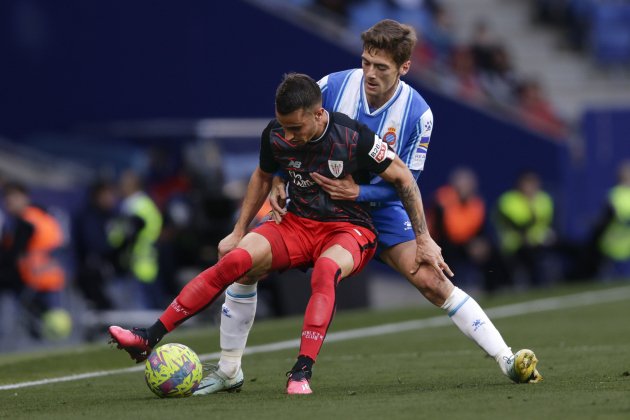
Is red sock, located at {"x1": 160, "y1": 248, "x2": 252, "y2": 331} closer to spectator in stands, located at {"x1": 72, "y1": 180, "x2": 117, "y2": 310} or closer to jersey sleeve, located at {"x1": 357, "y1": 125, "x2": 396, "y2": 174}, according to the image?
jersey sleeve, located at {"x1": 357, "y1": 125, "x2": 396, "y2": 174}

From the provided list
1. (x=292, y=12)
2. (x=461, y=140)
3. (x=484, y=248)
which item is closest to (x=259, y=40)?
(x=292, y=12)

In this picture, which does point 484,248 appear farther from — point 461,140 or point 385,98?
point 385,98

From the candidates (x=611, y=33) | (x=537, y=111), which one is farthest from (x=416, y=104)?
(x=611, y=33)

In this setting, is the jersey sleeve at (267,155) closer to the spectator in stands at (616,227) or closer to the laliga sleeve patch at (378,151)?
the laliga sleeve patch at (378,151)

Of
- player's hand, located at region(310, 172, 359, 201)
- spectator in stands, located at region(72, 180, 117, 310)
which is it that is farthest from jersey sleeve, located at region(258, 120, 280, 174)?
spectator in stands, located at region(72, 180, 117, 310)

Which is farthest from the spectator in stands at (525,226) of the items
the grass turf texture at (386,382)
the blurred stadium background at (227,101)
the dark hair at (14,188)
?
the dark hair at (14,188)

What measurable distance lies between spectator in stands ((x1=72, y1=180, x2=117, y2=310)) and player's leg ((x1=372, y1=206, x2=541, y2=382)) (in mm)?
9629

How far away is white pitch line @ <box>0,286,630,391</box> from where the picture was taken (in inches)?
411

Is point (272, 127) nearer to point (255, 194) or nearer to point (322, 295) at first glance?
point (255, 194)

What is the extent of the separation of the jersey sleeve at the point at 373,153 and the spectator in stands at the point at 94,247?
1002cm

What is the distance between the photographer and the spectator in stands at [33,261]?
657 inches

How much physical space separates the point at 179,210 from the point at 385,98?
10.7m

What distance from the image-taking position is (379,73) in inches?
326

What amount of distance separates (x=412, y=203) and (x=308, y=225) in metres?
0.61
